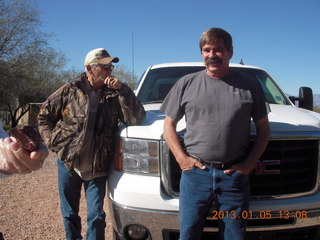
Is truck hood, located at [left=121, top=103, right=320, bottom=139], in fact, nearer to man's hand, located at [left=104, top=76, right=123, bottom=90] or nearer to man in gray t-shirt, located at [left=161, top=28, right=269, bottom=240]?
man in gray t-shirt, located at [left=161, top=28, right=269, bottom=240]

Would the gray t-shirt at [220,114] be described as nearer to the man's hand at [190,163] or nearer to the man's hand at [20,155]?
the man's hand at [190,163]

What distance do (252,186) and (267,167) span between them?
7.9 inches

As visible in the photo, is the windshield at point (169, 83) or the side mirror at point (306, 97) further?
the side mirror at point (306, 97)

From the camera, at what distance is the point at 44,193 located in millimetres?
4930

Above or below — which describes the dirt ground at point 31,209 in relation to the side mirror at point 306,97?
below

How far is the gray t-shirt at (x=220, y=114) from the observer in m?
2.13

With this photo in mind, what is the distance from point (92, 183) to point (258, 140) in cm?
146

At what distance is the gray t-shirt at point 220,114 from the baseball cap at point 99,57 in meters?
0.80

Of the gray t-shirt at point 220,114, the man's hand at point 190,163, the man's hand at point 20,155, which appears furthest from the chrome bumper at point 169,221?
the man's hand at point 20,155

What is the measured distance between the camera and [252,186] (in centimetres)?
248
